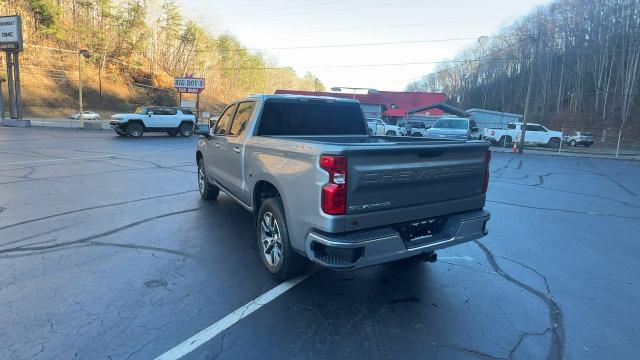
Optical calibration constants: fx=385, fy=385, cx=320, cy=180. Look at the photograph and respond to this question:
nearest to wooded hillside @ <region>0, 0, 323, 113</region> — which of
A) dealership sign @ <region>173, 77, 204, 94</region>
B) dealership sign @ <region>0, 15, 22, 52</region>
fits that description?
dealership sign @ <region>0, 15, 22, 52</region>

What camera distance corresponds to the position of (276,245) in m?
3.97

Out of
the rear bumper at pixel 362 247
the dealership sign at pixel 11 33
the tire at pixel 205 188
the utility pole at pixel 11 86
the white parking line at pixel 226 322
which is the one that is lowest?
the white parking line at pixel 226 322

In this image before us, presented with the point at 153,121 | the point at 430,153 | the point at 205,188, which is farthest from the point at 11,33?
the point at 430,153

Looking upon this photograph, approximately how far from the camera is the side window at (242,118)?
524 centimetres

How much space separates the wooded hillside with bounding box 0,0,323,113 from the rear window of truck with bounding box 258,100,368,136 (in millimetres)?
44041

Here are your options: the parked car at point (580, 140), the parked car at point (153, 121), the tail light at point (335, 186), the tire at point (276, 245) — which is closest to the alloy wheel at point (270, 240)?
the tire at point (276, 245)

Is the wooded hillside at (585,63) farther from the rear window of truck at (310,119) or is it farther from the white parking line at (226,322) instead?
the white parking line at (226,322)

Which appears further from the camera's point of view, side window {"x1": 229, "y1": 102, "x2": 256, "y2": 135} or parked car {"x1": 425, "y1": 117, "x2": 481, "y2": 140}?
parked car {"x1": 425, "y1": 117, "x2": 481, "y2": 140}

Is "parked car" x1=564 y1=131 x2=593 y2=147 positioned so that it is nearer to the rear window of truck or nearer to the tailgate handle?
the rear window of truck

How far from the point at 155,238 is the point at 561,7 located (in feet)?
239

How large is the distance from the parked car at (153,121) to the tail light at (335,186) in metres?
21.9

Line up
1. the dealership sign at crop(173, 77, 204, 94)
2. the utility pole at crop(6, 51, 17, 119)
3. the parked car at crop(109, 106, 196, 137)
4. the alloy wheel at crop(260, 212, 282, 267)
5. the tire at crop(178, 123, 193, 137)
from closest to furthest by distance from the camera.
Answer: the alloy wheel at crop(260, 212, 282, 267)
the parked car at crop(109, 106, 196, 137)
the tire at crop(178, 123, 193, 137)
the utility pole at crop(6, 51, 17, 119)
the dealership sign at crop(173, 77, 204, 94)

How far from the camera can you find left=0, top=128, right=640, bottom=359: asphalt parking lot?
288cm

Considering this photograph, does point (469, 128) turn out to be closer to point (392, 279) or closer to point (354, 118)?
point (354, 118)
